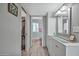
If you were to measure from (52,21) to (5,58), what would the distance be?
15.6 ft

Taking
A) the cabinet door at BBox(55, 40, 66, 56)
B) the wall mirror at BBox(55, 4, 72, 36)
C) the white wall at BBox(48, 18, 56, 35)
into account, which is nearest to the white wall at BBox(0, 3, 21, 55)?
the cabinet door at BBox(55, 40, 66, 56)

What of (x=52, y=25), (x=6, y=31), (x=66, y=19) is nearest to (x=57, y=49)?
(x=66, y=19)

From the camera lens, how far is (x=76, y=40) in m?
2.52

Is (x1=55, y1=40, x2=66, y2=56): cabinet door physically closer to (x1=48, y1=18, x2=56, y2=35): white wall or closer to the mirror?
the mirror

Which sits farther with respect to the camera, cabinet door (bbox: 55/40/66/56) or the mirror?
the mirror

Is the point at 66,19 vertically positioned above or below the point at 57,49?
above

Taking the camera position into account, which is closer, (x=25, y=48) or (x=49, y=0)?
(x=49, y=0)

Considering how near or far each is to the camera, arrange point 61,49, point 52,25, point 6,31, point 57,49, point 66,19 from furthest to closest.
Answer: point 52,25 < point 66,19 < point 57,49 < point 61,49 < point 6,31

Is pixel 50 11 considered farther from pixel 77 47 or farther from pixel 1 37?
pixel 1 37

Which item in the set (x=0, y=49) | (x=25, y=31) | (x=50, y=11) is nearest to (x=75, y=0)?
(x=0, y=49)

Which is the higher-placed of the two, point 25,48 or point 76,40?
point 76,40

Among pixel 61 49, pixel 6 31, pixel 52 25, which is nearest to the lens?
pixel 6 31

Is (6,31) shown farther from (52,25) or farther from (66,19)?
(52,25)

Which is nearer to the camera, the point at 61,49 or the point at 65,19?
the point at 61,49
